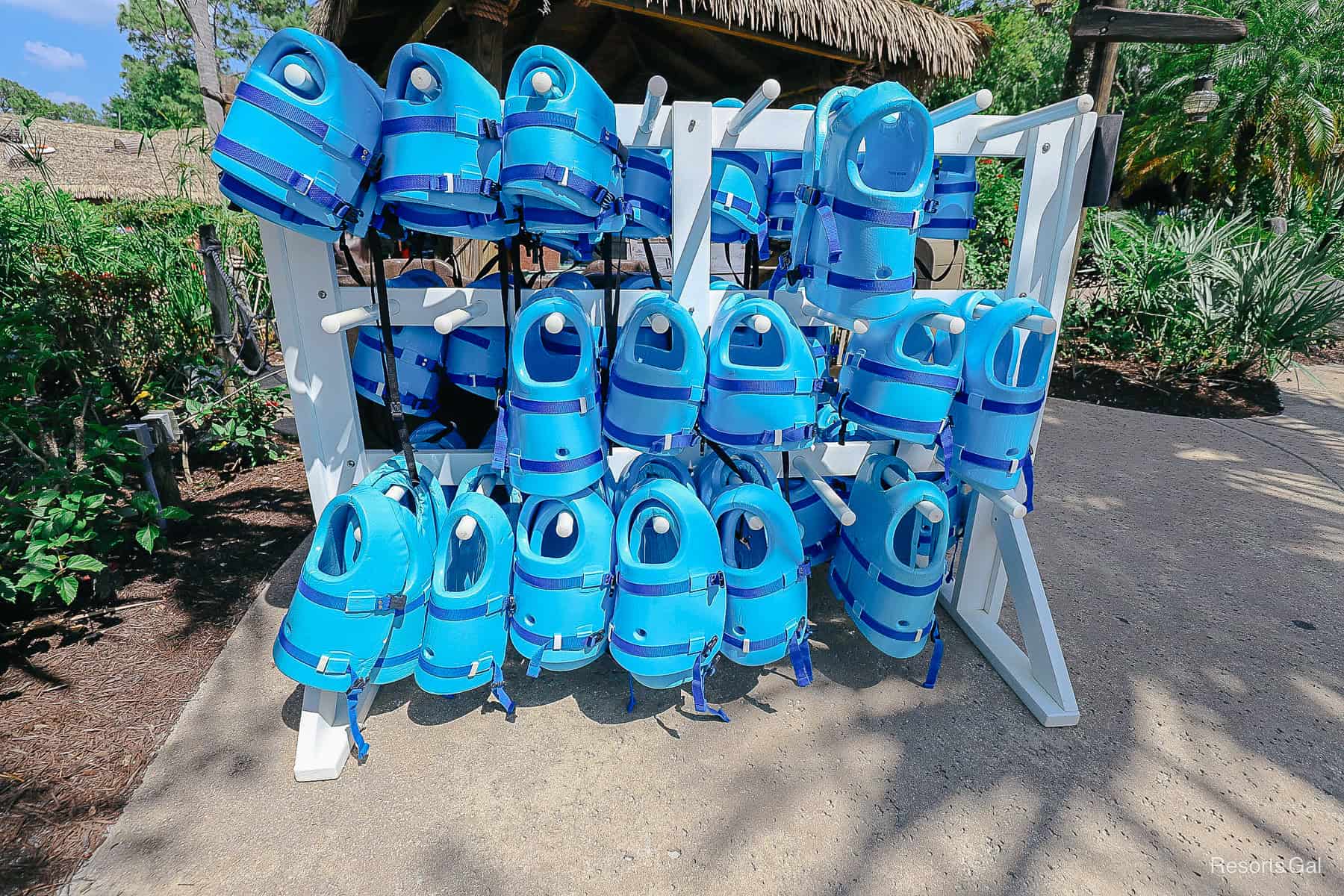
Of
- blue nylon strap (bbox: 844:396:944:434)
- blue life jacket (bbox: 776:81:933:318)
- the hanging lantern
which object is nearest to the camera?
blue life jacket (bbox: 776:81:933:318)

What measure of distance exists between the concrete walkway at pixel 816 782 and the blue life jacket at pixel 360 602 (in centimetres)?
29

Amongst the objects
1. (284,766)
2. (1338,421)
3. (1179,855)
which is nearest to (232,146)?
(284,766)

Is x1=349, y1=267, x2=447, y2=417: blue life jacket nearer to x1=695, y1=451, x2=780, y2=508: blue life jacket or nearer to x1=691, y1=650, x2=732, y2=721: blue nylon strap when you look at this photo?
x1=695, y1=451, x2=780, y2=508: blue life jacket

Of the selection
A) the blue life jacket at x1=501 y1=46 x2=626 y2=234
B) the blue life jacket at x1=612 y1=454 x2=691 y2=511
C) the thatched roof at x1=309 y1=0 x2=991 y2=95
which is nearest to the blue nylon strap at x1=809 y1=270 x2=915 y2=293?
the blue life jacket at x1=501 y1=46 x2=626 y2=234

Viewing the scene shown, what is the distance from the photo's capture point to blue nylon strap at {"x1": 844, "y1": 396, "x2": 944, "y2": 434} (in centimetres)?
171

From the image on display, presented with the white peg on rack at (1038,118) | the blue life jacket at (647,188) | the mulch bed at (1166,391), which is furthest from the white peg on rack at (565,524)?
the mulch bed at (1166,391)

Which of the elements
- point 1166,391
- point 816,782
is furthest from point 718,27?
point 1166,391

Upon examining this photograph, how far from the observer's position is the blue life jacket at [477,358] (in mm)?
1942

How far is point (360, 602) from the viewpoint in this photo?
1.58m

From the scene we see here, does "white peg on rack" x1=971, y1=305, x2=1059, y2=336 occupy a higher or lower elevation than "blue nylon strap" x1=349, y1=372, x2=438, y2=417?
higher

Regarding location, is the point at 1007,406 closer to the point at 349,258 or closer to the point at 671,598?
the point at 671,598

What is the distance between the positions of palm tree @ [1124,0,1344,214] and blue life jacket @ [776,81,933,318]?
46.7 feet

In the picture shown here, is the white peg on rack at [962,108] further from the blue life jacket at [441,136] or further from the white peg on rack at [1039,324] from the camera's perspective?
the blue life jacket at [441,136]

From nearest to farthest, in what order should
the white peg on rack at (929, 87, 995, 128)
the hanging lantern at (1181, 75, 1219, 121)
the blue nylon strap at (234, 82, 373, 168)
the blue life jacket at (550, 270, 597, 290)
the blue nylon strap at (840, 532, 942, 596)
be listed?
the blue nylon strap at (234, 82, 373, 168), the white peg on rack at (929, 87, 995, 128), the blue nylon strap at (840, 532, 942, 596), the blue life jacket at (550, 270, 597, 290), the hanging lantern at (1181, 75, 1219, 121)
